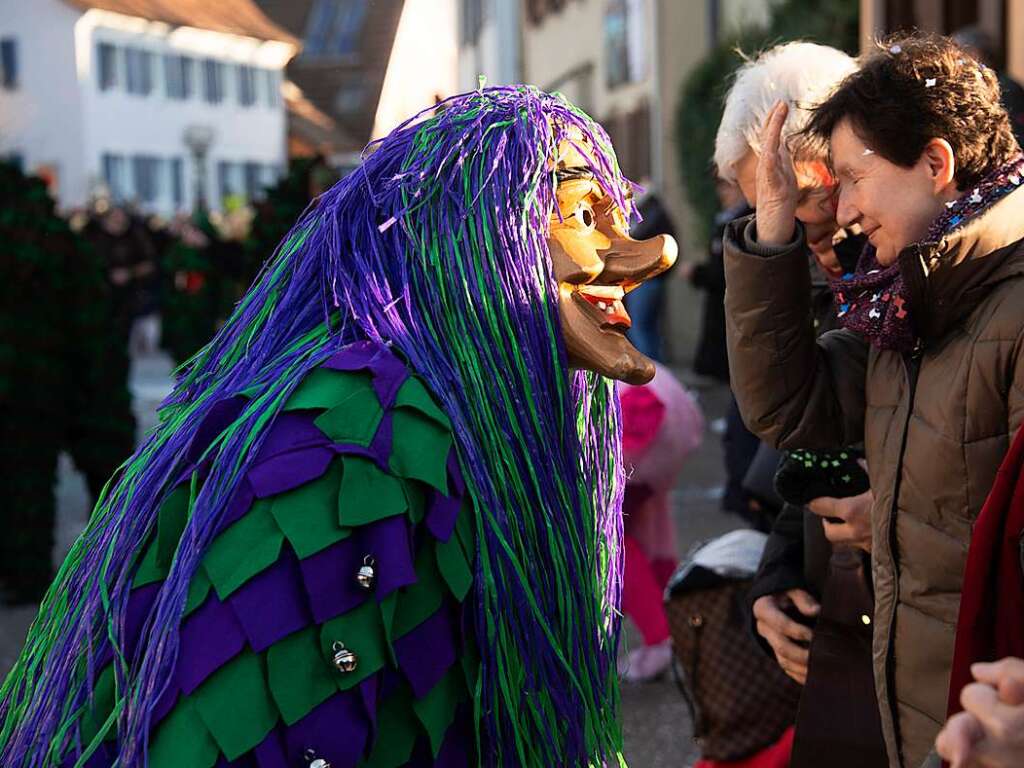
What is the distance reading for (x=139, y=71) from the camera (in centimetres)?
4403

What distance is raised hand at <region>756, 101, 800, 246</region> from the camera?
226 centimetres

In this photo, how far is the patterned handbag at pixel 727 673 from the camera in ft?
10.8

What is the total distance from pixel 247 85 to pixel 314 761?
159 ft

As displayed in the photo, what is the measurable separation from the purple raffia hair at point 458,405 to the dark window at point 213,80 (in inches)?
1828

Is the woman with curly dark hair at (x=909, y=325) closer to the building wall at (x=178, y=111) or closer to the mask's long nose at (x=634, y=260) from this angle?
the mask's long nose at (x=634, y=260)

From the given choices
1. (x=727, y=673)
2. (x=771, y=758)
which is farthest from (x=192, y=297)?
(x=771, y=758)

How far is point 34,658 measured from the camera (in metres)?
1.85

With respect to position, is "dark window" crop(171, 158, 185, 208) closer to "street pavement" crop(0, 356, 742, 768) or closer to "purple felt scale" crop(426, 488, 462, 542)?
"street pavement" crop(0, 356, 742, 768)

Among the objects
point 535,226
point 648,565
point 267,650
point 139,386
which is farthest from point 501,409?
point 139,386

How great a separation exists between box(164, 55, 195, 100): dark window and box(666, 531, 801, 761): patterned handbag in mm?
43794

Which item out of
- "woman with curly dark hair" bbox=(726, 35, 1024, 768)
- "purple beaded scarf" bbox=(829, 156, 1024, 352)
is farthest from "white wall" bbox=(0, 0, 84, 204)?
"purple beaded scarf" bbox=(829, 156, 1024, 352)

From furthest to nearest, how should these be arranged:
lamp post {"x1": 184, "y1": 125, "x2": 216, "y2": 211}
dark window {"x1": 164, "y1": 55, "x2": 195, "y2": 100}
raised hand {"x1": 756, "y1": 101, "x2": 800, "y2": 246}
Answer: dark window {"x1": 164, "y1": 55, "x2": 195, "y2": 100} → lamp post {"x1": 184, "y1": 125, "x2": 216, "y2": 211} → raised hand {"x1": 756, "y1": 101, "x2": 800, "y2": 246}

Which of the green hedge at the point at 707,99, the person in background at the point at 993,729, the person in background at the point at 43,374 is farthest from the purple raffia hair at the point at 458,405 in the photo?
the green hedge at the point at 707,99

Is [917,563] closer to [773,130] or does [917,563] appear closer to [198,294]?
[773,130]
